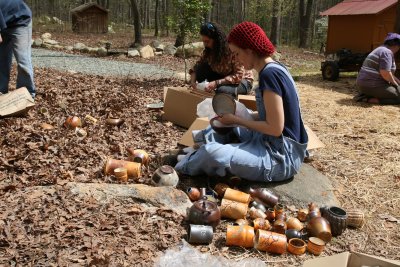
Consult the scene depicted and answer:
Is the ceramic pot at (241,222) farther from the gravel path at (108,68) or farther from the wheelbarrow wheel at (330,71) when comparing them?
the wheelbarrow wheel at (330,71)

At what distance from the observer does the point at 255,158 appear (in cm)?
311

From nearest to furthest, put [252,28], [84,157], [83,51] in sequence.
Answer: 1. [252,28]
2. [84,157]
3. [83,51]

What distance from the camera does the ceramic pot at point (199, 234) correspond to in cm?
257

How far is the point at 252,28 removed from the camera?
2902 mm

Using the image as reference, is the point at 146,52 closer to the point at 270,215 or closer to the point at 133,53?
the point at 133,53

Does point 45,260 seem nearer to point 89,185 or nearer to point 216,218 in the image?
point 89,185

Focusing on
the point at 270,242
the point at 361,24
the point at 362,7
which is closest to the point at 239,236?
the point at 270,242

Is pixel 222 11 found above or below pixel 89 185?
above

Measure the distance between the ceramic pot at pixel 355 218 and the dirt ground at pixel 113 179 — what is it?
0.05 m

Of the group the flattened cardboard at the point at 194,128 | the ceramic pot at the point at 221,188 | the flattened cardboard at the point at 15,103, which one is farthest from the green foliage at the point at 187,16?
the ceramic pot at the point at 221,188

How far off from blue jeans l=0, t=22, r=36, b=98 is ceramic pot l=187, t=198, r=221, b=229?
3.45 m

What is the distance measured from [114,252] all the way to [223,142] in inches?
57.0

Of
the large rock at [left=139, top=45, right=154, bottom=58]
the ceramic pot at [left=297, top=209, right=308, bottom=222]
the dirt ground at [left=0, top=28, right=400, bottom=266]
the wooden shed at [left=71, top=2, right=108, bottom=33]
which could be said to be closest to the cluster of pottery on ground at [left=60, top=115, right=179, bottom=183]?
the dirt ground at [left=0, top=28, right=400, bottom=266]

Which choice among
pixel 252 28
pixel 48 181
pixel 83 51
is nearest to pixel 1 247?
pixel 48 181
